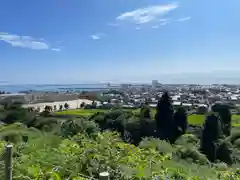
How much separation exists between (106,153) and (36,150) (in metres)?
0.61

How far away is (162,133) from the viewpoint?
18.3m

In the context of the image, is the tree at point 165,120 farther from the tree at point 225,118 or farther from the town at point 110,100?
the town at point 110,100

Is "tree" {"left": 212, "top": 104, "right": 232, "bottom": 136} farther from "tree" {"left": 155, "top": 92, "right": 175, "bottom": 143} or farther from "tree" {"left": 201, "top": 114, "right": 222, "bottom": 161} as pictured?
"tree" {"left": 201, "top": 114, "right": 222, "bottom": 161}

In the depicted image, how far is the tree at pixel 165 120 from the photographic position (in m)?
18.3

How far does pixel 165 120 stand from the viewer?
1839cm

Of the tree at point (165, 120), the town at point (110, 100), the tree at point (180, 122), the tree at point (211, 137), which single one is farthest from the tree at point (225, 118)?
the town at point (110, 100)

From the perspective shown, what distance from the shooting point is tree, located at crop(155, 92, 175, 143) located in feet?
60.0

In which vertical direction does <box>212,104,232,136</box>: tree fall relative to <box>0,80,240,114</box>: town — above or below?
above

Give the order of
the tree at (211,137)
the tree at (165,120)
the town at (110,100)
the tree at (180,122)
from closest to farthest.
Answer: the tree at (211,137) < the tree at (165,120) < the tree at (180,122) < the town at (110,100)

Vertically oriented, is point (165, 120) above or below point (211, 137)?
above

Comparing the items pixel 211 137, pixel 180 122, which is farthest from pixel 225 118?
pixel 211 137

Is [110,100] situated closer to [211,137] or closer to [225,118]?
[225,118]

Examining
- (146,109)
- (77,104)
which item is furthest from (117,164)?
(77,104)

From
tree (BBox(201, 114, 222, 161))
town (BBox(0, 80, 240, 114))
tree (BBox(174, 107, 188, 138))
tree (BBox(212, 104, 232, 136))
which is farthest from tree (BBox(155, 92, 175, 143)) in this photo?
town (BBox(0, 80, 240, 114))
